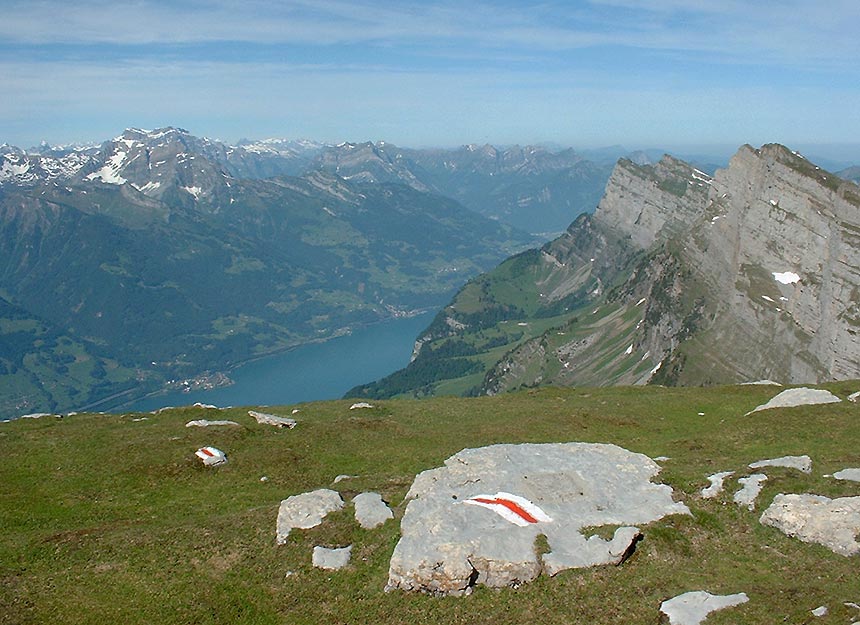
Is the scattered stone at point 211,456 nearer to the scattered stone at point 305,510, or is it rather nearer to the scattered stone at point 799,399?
the scattered stone at point 305,510

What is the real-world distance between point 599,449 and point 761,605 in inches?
650

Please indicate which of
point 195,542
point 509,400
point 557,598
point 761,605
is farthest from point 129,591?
point 509,400

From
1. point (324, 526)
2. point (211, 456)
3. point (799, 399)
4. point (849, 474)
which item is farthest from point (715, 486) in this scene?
point (211, 456)

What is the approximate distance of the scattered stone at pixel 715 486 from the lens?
35781mm

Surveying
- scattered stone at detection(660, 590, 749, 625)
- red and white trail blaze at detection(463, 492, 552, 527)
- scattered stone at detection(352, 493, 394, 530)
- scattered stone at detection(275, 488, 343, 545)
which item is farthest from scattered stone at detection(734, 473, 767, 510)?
scattered stone at detection(275, 488, 343, 545)

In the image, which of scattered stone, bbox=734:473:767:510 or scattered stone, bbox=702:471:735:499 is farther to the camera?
scattered stone, bbox=702:471:735:499

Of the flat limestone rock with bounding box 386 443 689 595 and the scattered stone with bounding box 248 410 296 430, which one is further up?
the flat limestone rock with bounding box 386 443 689 595

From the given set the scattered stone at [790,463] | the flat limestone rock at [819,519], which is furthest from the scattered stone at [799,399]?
the flat limestone rock at [819,519]

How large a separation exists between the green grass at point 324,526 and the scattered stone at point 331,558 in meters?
0.42

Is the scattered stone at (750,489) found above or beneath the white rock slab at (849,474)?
beneath

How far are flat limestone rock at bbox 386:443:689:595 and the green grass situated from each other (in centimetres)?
90

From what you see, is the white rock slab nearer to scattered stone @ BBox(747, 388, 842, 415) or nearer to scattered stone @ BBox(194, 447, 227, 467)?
scattered stone @ BBox(747, 388, 842, 415)

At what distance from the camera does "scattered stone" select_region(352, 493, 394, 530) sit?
113 ft

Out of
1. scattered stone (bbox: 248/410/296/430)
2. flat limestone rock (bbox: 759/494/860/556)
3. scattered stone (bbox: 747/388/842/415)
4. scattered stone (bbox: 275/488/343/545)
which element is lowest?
scattered stone (bbox: 248/410/296/430)
